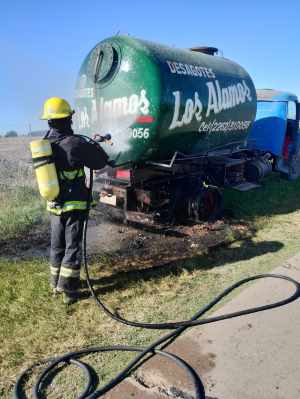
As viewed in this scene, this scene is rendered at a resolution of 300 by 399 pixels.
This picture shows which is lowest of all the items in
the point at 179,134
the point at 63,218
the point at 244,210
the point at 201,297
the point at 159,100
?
the point at 244,210

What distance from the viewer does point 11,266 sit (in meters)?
5.21

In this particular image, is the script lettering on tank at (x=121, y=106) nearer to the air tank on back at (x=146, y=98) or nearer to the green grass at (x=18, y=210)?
the air tank on back at (x=146, y=98)

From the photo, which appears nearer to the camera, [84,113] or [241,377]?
[241,377]

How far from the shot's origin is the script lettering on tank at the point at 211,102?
238 inches

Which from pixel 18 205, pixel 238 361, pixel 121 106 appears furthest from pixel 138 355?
pixel 18 205

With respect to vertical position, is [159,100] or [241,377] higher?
[159,100]

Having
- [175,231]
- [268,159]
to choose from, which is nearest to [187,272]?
[175,231]

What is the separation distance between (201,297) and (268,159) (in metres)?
7.22

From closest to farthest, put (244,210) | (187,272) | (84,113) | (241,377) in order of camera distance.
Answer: (241,377) < (187,272) < (84,113) < (244,210)

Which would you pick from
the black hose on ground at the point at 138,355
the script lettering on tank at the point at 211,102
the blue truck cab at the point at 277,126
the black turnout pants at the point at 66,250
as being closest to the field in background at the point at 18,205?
the black turnout pants at the point at 66,250

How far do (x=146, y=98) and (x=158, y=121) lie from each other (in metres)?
0.38

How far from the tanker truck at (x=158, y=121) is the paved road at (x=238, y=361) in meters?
2.70

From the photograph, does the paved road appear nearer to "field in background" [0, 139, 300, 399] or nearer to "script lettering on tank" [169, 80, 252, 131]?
"field in background" [0, 139, 300, 399]

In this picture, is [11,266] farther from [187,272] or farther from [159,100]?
[159,100]
